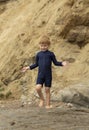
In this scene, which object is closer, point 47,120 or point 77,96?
point 47,120

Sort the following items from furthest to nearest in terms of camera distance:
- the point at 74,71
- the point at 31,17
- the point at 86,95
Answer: the point at 31,17
the point at 74,71
the point at 86,95

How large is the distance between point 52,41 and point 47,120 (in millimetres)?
8633

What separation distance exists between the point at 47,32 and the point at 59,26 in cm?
49

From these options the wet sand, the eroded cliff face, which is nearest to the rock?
the wet sand

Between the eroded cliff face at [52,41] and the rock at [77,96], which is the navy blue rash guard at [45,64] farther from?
the eroded cliff face at [52,41]

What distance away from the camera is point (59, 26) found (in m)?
17.3

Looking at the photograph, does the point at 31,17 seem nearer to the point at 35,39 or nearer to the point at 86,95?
the point at 35,39

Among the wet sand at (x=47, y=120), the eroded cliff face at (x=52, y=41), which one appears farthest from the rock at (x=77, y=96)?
the eroded cliff face at (x=52, y=41)

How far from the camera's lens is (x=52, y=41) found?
17234 millimetres

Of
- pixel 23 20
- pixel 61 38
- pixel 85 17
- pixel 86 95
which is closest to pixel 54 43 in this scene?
pixel 61 38

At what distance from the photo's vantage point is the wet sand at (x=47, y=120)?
27.2 ft

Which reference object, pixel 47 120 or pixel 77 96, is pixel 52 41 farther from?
pixel 47 120

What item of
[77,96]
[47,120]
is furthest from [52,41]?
[47,120]

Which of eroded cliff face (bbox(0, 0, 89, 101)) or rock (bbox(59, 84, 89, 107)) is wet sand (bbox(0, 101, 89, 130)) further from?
eroded cliff face (bbox(0, 0, 89, 101))
